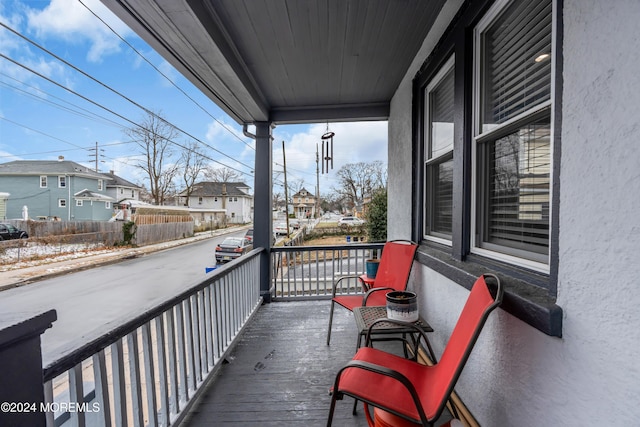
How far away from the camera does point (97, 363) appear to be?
1.14 meters

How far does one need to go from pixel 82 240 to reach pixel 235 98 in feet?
6.43

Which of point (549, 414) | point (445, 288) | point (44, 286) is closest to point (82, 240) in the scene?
point (44, 286)

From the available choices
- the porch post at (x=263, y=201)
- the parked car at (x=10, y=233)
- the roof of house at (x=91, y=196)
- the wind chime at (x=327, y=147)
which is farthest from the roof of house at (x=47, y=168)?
the wind chime at (x=327, y=147)

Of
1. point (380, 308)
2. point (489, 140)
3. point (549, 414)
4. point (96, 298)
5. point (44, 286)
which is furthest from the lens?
point (96, 298)

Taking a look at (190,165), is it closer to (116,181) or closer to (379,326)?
(116,181)

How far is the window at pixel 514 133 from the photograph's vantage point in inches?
49.9

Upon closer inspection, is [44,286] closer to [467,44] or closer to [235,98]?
[235,98]

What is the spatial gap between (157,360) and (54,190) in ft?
4.80

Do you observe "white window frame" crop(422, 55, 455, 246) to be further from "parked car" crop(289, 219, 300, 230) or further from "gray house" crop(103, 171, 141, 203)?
"parked car" crop(289, 219, 300, 230)

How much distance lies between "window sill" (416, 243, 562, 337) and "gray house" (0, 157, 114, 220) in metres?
2.53

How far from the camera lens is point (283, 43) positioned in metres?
2.41

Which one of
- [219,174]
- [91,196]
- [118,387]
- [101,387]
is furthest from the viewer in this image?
[219,174]

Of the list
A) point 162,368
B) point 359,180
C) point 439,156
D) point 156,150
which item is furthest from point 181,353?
point 359,180

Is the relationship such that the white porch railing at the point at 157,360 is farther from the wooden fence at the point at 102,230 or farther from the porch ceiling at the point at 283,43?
the porch ceiling at the point at 283,43
